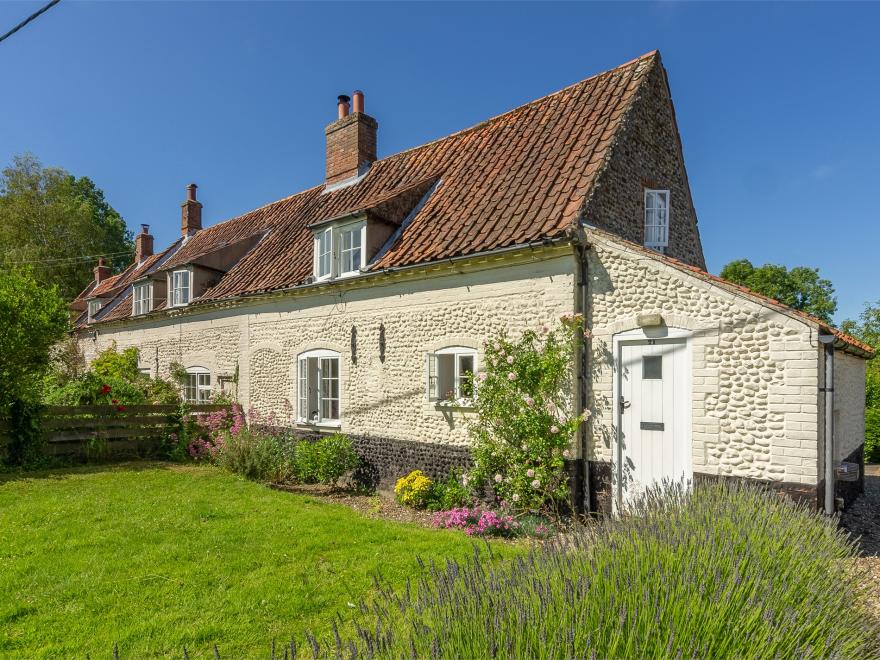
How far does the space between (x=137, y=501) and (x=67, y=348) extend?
1709 centimetres

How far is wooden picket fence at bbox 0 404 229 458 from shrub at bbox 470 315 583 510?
8.24 meters

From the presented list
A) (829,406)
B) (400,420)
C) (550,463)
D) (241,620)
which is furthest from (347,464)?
(829,406)

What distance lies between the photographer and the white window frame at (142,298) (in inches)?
696

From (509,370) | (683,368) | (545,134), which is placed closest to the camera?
(683,368)

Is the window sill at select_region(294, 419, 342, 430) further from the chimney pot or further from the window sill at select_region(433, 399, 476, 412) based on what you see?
the chimney pot

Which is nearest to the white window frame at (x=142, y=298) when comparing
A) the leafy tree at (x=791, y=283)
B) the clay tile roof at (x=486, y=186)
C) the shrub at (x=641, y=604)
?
the clay tile roof at (x=486, y=186)

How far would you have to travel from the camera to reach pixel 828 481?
6184 mm

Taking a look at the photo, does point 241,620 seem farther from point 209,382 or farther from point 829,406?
point 209,382

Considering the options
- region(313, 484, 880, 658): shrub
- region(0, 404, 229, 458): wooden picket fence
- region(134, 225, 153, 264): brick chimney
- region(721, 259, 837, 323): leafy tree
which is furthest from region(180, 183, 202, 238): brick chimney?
region(721, 259, 837, 323): leafy tree

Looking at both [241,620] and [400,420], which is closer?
[241,620]

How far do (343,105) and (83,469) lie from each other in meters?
11.2

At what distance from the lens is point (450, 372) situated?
363 inches

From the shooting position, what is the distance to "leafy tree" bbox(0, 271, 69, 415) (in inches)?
416

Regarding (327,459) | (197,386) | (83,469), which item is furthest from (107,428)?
(327,459)
